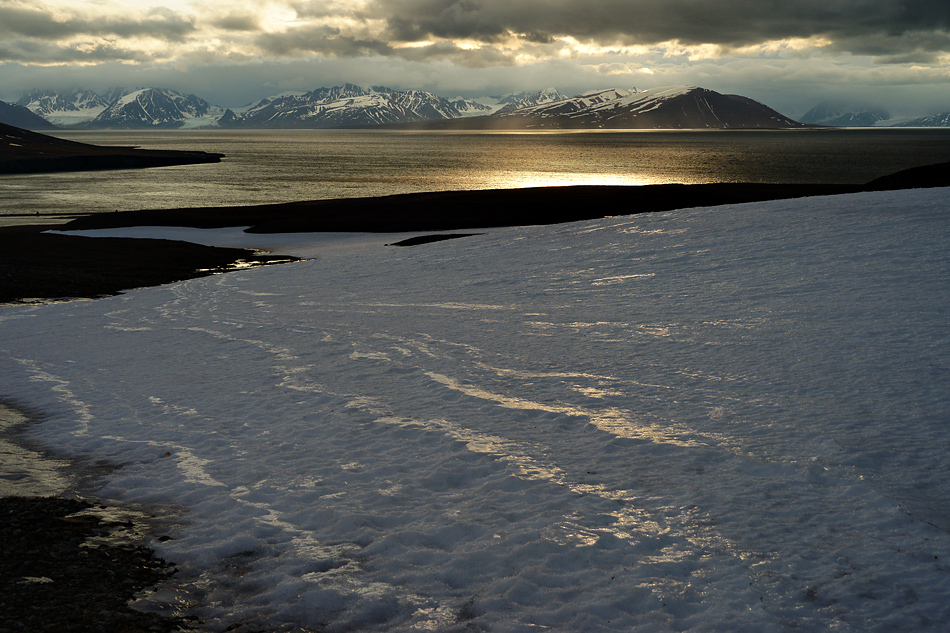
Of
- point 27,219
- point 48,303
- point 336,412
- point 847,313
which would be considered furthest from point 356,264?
point 27,219

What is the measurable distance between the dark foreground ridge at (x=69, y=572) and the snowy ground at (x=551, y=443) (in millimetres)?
473

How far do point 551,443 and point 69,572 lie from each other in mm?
6796

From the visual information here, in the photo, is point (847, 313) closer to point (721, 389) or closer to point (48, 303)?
point (721, 389)

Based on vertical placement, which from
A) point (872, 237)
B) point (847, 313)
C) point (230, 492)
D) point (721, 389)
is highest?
point (872, 237)

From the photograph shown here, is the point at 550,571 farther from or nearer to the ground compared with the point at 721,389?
nearer to the ground

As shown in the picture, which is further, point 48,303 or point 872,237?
point 48,303

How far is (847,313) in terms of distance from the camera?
49.4 feet

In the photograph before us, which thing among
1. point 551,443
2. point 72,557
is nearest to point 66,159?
point 72,557

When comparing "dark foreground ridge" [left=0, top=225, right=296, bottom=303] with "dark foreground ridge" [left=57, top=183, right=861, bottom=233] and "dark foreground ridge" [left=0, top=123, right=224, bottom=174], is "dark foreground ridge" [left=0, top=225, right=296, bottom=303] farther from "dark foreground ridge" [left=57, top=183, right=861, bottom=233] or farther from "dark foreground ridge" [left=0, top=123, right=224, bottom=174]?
"dark foreground ridge" [left=0, top=123, right=224, bottom=174]

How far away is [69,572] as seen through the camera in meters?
7.01

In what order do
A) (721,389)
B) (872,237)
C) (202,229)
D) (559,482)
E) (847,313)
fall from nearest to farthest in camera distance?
(559,482) < (721,389) < (847,313) < (872,237) < (202,229)

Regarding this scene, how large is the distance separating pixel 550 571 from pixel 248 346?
1249cm

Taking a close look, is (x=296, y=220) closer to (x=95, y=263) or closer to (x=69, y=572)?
(x=95, y=263)

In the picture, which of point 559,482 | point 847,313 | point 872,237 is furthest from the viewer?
point 872,237
